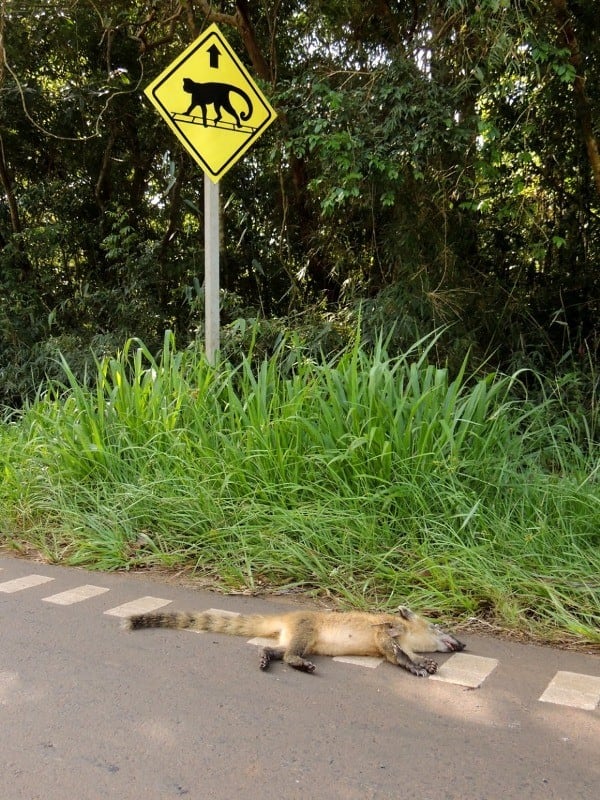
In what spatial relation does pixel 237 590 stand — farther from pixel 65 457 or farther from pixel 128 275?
pixel 128 275

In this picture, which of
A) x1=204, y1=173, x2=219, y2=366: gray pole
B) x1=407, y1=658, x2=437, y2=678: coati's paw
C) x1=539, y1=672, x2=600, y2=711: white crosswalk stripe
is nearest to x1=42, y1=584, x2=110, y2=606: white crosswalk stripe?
x1=407, y1=658, x2=437, y2=678: coati's paw

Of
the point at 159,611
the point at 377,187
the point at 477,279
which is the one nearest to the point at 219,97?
the point at 377,187

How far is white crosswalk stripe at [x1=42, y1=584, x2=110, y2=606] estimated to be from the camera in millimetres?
3472

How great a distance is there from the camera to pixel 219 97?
4.98 m

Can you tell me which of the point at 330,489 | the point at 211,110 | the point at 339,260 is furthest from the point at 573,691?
the point at 339,260

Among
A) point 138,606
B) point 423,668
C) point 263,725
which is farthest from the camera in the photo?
point 138,606

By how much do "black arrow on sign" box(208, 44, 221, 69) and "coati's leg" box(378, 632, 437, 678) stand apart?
400cm

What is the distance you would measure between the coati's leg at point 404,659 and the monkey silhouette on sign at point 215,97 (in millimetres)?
3710

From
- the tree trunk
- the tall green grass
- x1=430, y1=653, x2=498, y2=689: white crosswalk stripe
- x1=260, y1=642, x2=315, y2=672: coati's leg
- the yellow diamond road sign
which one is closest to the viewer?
x1=430, y1=653, x2=498, y2=689: white crosswalk stripe

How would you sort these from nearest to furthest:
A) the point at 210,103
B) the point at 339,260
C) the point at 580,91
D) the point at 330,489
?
1. the point at 330,489
2. the point at 210,103
3. the point at 580,91
4. the point at 339,260

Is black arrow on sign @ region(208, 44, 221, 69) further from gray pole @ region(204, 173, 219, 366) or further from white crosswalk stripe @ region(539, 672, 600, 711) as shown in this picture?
white crosswalk stripe @ region(539, 672, 600, 711)

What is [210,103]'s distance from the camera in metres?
4.95

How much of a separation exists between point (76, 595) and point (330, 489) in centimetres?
146

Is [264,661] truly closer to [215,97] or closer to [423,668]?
[423,668]
